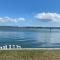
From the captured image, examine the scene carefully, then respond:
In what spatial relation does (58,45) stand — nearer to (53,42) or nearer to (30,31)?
(53,42)

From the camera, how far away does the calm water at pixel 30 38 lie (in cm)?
302

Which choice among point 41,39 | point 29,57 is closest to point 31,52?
point 29,57

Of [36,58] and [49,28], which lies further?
[49,28]

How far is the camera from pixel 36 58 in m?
2.61

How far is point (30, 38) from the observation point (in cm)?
309

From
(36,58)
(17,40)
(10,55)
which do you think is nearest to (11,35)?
(17,40)

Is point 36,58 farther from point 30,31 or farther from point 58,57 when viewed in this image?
point 30,31

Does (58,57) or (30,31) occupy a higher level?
(30,31)

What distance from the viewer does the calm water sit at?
302 centimetres

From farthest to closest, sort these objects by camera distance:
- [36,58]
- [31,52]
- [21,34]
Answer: [21,34], [31,52], [36,58]

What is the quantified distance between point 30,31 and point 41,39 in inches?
8.7

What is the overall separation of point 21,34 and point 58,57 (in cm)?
68

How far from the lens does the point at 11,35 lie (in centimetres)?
308

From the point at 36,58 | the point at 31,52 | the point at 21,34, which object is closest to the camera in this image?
the point at 36,58
